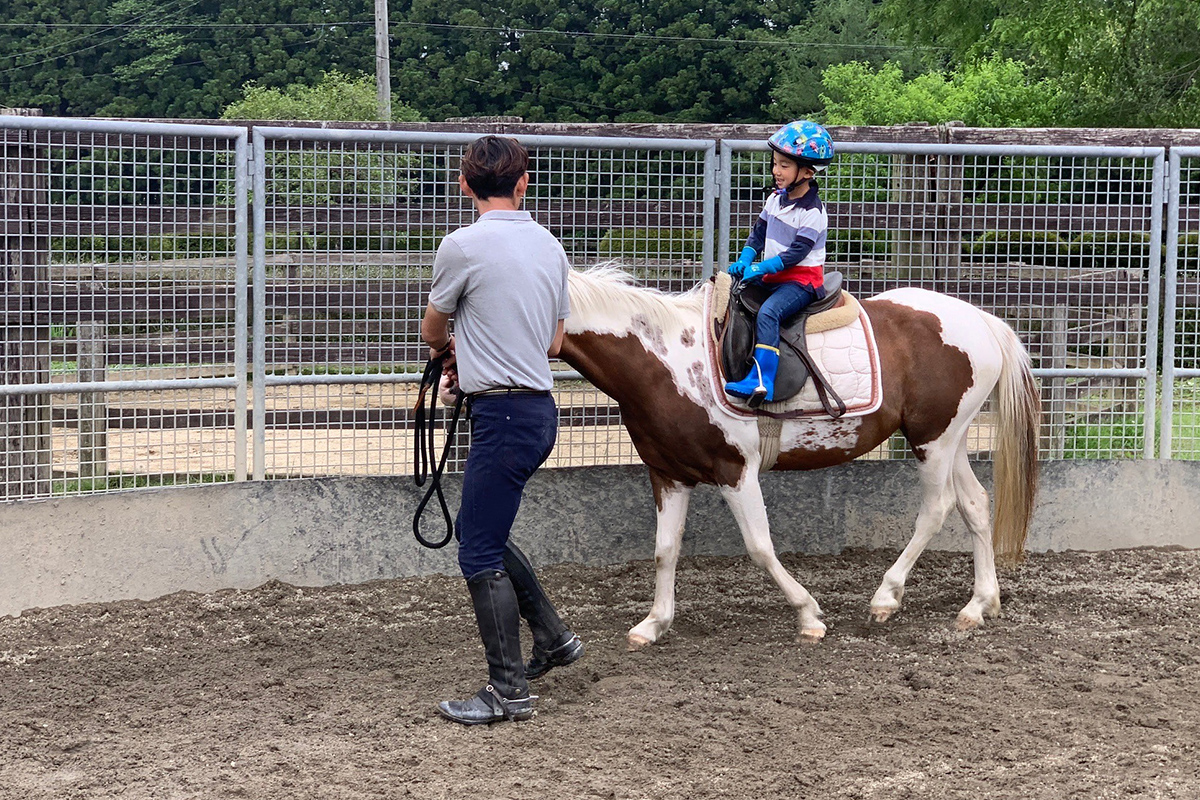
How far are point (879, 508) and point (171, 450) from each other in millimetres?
3680

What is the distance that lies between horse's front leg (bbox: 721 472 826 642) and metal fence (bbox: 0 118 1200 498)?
142 centimetres

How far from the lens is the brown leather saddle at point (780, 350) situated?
506cm

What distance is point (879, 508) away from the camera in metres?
6.63

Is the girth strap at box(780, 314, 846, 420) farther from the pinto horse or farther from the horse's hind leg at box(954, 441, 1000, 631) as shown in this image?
the horse's hind leg at box(954, 441, 1000, 631)

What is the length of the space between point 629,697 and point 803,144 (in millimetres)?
2283

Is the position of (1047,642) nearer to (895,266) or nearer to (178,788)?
(895,266)

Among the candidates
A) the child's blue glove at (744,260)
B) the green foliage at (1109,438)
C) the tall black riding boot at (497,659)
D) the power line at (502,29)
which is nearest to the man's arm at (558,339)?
the tall black riding boot at (497,659)

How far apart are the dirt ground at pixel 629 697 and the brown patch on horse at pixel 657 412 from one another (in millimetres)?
757

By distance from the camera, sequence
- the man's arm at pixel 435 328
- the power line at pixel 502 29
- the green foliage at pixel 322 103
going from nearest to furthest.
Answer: the man's arm at pixel 435 328, the green foliage at pixel 322 103, the power line at pixel 502 29

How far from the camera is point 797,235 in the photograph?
16.3 ft

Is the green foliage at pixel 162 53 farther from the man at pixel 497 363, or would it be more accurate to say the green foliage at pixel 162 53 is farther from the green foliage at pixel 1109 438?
the man at pixel 497 363

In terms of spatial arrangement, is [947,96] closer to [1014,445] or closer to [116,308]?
[1014,445]

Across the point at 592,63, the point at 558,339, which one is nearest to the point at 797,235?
the point at 558,339

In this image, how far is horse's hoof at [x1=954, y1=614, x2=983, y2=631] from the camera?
537cm
